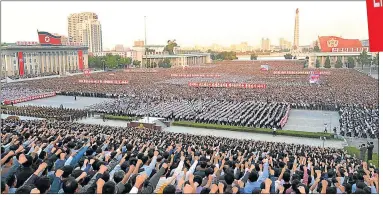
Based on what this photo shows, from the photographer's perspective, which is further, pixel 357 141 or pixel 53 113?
pixel 53 113

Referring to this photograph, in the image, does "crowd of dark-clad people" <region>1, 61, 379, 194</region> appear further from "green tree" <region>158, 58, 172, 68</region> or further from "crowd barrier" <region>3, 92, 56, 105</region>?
"green tree" <region>158, 58, 172, 68</region>

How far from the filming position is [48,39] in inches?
2603

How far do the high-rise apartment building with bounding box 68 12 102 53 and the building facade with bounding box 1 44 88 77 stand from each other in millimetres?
45685

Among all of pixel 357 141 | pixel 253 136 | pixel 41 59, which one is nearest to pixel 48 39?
pixel 41 59

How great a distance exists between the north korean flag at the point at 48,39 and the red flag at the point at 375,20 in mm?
67377

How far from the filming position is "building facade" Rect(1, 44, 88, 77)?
57600 millimetres

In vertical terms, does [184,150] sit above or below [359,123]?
above

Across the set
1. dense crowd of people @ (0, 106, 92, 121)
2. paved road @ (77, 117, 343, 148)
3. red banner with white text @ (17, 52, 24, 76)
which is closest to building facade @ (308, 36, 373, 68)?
red banner with white text @ (17, 52, 24, 76)

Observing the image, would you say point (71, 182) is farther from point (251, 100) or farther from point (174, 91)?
point (174, 91)

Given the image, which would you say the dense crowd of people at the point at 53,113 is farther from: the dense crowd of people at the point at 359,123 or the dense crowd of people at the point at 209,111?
the dense crowd of people at the point at 359,123

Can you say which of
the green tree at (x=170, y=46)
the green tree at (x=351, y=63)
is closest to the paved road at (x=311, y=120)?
the green tree at (x=351, y=63)

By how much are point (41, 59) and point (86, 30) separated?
55946mm

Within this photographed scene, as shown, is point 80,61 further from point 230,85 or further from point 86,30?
point 86,30

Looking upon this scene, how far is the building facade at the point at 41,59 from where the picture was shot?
57600mm
